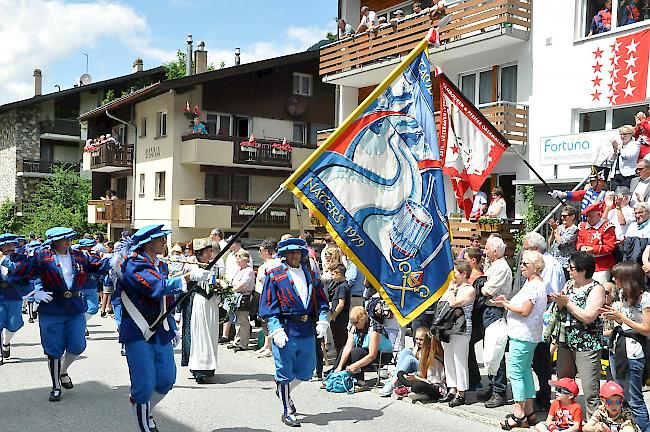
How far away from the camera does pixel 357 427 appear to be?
7203mm

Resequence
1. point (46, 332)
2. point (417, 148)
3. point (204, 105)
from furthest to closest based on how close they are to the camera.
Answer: point (204, 105), point (46, 332), point (417, 148)

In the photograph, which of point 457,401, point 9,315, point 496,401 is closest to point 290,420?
point 457,401

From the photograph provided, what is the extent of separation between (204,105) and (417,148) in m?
22.8

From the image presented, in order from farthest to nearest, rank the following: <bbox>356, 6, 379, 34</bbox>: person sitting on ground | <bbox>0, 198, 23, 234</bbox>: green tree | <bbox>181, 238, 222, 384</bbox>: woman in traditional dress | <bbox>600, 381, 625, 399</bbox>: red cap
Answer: <bbox>0, 198, 23, 234</bbox>: green tree, <bbox>356, 6, 379, 34</bbox>: person sitting on ground, <bbox>181, 238, 222, 384</bbox>: woman in traditional dress, <bbox>600, 381, 625, 399</bbox>: red cap

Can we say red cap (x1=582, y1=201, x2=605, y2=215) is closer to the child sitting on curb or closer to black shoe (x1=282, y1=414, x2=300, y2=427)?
the child sitting on curb

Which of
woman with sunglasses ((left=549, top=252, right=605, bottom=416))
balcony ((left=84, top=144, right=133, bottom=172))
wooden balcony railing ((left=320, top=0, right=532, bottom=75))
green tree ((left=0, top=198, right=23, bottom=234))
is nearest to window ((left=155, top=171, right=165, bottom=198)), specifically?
balcony ((left=84, top=144, right=133, bottom=172))

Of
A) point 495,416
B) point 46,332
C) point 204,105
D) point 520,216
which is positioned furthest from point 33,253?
point 204,105

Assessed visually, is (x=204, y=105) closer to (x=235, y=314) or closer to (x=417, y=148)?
(x=235, y=314)

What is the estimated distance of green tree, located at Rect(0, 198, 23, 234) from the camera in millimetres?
41219

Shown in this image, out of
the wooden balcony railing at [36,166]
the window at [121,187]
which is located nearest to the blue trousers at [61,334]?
the window at [121,187]

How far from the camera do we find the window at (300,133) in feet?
104

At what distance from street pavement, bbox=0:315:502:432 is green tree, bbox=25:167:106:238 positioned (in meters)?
29.2

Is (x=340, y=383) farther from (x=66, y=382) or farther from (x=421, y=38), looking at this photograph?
(x=421, y=38)

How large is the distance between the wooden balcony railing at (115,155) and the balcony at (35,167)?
474 inches
